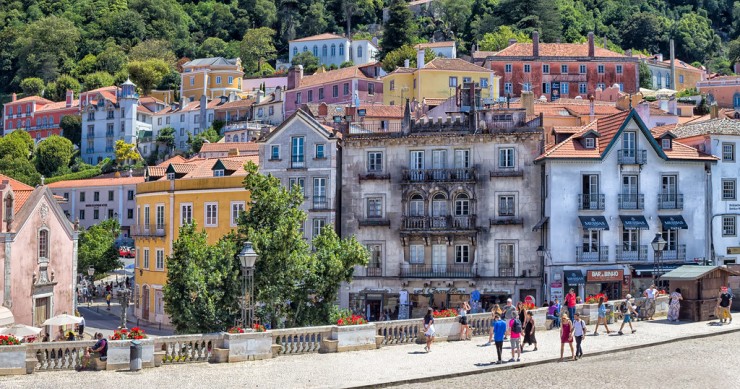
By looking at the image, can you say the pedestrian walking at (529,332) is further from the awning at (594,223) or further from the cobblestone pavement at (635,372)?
the awning at (594,223)

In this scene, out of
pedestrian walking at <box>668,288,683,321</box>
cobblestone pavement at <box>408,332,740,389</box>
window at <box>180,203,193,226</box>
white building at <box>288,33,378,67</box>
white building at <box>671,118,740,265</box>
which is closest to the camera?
cobblestone pavement at <box>408,332,740,389</box>

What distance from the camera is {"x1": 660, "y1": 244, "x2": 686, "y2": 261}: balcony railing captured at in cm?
5762

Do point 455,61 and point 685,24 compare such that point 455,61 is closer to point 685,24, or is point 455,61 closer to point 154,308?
point 154,308

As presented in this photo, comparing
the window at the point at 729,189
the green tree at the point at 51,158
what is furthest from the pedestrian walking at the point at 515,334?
the green tree at the point at 51,158

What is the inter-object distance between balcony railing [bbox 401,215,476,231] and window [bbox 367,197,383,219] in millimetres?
1481

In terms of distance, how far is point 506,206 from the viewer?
58.0 metres

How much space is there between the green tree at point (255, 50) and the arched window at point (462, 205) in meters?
121

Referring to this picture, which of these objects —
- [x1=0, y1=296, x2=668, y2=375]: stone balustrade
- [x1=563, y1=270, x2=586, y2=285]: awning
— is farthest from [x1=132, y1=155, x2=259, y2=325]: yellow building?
[x1=0, y1=296, x2=668, y2=375]: stone balustrade

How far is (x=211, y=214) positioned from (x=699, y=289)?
2996 centimetres

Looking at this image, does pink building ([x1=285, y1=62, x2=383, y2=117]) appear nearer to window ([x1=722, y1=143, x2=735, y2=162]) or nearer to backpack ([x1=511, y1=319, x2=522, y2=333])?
window ([x1=722, y1=143, x2=735, y2=162])

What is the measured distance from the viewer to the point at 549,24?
160 meters

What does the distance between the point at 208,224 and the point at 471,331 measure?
27764mm

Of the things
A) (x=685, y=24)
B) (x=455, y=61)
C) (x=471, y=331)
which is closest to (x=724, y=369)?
(x=471, y=331)

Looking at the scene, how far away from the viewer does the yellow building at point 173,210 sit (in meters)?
62.7
